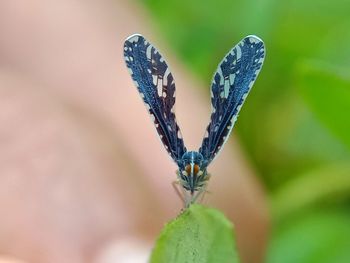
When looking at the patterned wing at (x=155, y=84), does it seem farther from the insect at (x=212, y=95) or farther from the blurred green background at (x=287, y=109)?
the blurred green background at (x=287, y=109)

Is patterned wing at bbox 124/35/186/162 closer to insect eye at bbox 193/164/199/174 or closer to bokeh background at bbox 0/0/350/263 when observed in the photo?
insect eye at bbox 193/164/199/174

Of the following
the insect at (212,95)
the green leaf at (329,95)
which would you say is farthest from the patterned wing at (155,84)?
the green leaf at (329,95)

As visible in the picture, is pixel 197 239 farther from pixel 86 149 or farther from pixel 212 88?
pixel 86 149

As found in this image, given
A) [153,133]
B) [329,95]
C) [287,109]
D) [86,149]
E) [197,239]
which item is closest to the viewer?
[197,239]

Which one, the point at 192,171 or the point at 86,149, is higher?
the point at 86,149

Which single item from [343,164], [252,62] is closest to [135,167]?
[343,164]

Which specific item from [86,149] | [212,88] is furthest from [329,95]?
[86,149]
